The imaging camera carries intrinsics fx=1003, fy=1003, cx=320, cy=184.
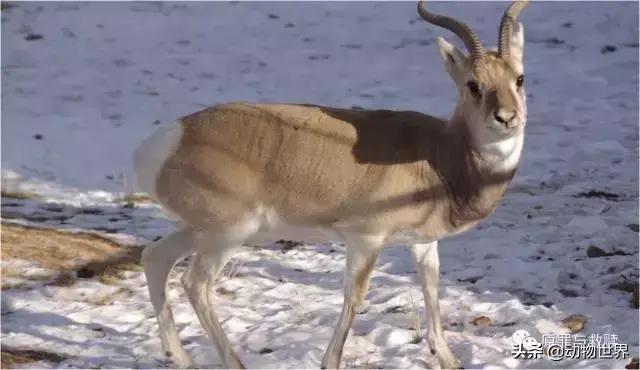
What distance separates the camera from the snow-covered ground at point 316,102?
550cm

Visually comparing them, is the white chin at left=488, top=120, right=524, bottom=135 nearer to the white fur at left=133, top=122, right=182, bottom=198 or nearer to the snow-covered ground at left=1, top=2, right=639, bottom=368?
the snow-covered ground at left=1, top=2, right=639, bottom=368

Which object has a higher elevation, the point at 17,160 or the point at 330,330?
the point at 330,330

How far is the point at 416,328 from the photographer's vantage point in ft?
17.9

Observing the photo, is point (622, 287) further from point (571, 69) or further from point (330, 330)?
point (571, 69)

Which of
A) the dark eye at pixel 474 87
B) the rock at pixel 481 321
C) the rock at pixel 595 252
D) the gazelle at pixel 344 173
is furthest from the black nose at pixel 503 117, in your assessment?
the rock at pixel 595 252

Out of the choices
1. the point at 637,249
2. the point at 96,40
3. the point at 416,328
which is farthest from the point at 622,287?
the point at 96,40

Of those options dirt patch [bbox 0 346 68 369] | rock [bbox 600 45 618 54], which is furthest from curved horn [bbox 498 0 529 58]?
rock [bbox 600 45 618 54]

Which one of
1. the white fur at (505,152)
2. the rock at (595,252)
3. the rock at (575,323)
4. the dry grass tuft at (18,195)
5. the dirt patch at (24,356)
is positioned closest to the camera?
the white fur at (505,152)

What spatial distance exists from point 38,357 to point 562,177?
493cm

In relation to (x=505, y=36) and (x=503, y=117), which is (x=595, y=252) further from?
(x=503, y=117)

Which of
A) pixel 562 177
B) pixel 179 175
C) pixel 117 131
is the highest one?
pixel 179 175

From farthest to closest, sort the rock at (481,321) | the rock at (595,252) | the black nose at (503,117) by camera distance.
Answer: the rock at (595,252) → the rock at (481,321) → the black nose at (503,117)

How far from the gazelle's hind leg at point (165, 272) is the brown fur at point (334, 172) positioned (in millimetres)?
247

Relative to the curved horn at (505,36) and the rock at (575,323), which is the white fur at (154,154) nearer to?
the curved horn at (505,36)
